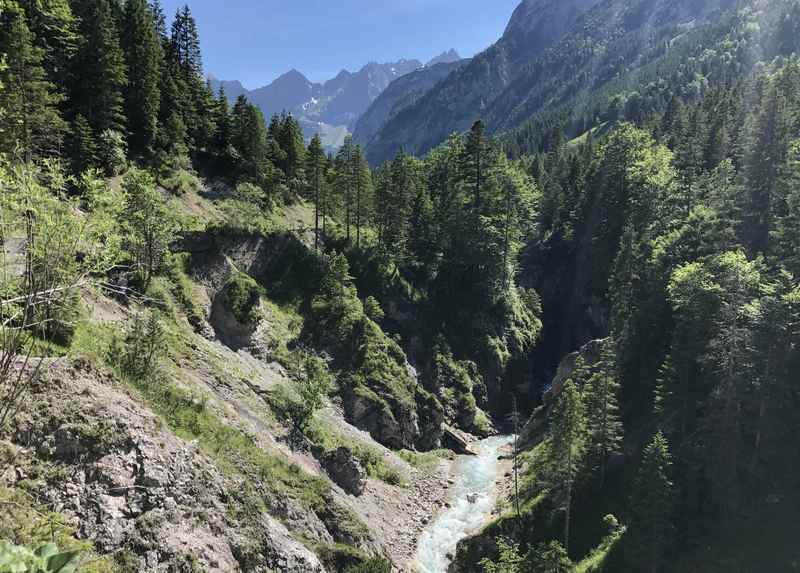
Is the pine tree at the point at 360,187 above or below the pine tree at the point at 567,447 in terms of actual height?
above

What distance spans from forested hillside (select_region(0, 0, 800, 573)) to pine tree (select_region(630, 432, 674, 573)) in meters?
0.18

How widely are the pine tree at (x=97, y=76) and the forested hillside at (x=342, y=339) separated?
0.75 ft

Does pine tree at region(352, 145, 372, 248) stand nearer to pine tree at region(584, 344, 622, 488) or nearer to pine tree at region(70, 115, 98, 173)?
pine tree at region(70, 115, 98, 173)

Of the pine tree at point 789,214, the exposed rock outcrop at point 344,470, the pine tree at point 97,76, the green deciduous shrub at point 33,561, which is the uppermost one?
the pine tree at point 97,76

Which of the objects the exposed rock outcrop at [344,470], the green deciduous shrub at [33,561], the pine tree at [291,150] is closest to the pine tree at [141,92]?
the pine tree at [291,150]

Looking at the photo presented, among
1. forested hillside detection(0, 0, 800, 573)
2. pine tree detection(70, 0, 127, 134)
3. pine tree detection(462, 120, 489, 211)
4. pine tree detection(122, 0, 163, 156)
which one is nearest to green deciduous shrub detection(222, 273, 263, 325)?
forested hillside detection(0, 0, 800, 573)

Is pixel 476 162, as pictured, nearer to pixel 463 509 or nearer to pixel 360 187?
pixel 360 187

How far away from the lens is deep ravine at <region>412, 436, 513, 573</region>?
39.0m

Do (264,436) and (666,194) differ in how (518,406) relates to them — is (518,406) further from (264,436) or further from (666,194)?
(264,436)

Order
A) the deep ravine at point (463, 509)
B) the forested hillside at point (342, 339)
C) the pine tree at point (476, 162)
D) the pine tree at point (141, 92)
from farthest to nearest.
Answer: the pine tree at point (476, 162) → the pine tree at point (141, 92) → the deep ravine at point (463, 509) → the forested hillside at point (342, 339)

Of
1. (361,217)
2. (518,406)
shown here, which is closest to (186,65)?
(361,217)

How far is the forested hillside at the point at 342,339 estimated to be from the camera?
19703 mm

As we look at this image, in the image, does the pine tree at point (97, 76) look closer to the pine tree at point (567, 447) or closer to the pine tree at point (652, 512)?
the pine tree at point (567, 447)

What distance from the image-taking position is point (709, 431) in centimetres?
3700
